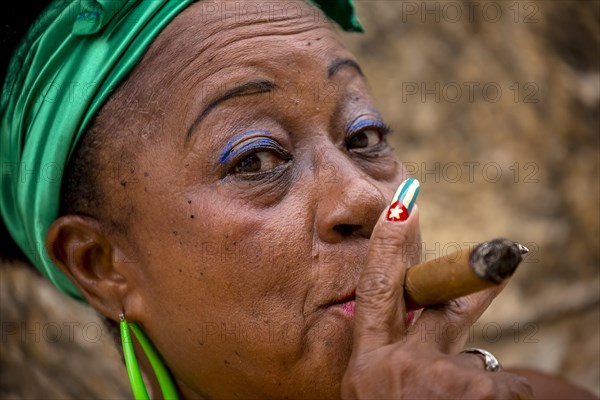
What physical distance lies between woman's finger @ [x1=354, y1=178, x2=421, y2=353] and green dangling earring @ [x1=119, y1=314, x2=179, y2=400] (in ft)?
2.65

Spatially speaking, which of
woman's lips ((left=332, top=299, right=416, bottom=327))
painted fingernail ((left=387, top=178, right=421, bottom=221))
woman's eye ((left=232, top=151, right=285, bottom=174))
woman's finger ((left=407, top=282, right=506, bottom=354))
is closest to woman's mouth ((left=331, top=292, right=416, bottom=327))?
woman's lips ((left=332, top=299, right=416, bottom=327))

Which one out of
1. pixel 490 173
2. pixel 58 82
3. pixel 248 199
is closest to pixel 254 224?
pixel 248 199

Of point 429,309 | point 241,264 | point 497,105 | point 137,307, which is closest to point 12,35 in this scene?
point 137,307

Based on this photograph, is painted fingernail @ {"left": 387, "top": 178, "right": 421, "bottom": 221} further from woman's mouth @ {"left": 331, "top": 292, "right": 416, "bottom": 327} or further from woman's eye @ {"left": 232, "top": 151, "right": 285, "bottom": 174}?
woman's eye @ {"left": 232, "top": 151, "right": 285, "bottom": 174}

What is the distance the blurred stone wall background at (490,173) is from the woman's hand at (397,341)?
2.57 m

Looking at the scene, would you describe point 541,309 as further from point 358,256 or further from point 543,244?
point 358,256

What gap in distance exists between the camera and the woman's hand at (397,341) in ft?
5.91

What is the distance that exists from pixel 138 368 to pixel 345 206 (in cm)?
84

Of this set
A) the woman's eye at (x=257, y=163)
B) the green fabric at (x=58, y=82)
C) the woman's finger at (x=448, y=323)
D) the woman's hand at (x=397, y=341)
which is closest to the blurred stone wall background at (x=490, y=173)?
the green fabric at (x=58, y=82)

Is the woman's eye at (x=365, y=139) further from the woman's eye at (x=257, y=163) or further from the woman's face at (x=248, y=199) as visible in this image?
the woman's eye at (x=257, y=163)

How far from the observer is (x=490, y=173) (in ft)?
15.2

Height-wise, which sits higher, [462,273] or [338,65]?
[338,65]

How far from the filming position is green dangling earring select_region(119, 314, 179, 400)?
2461mm

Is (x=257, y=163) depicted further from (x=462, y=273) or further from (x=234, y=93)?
(x=462, y=273)
